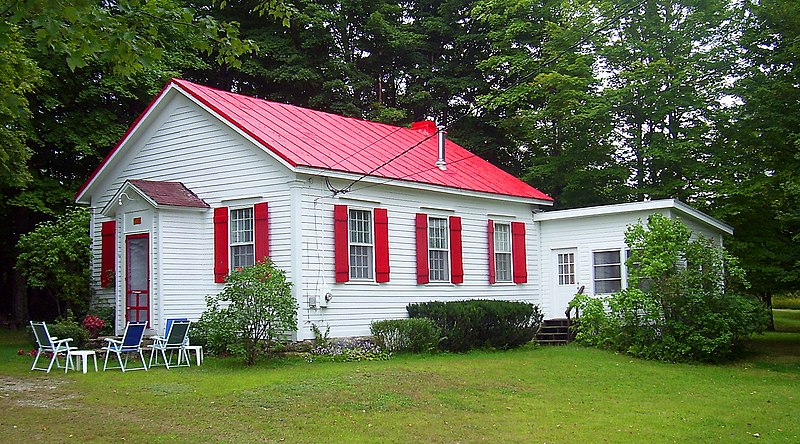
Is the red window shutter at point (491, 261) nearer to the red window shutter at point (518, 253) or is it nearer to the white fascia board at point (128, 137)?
the red window shutter at point (518, 253)

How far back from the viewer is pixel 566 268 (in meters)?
22.3

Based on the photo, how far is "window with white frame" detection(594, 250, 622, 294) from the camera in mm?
20891

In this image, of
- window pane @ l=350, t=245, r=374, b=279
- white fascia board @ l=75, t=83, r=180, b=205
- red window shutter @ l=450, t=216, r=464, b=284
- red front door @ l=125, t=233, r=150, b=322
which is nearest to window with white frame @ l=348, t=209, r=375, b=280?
window pane @ l=350, t=245, r=374, b=279

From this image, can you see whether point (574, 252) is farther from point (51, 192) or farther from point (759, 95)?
point (51, 192)

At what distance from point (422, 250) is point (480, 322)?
7.37ft

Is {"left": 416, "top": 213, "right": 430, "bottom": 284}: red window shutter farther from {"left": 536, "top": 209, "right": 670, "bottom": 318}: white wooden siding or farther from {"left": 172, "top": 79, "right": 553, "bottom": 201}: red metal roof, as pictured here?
{"left": 536, "top": 209, "right": 670, "bottom": 318}: white wooden siding

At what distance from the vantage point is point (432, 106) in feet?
115

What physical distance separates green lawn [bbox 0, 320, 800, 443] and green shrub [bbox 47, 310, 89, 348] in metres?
0.97

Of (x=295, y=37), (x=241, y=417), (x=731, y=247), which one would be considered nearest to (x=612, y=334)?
(x=731, y=247)

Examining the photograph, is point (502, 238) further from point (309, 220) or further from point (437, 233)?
point (309, 220)

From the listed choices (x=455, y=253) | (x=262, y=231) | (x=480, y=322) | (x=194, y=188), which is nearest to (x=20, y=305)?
(x=194, y=188)

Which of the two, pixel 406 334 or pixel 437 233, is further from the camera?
pixel 437 233

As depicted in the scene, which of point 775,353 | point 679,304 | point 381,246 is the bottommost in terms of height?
point 775,353

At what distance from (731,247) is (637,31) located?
9.31 meters
